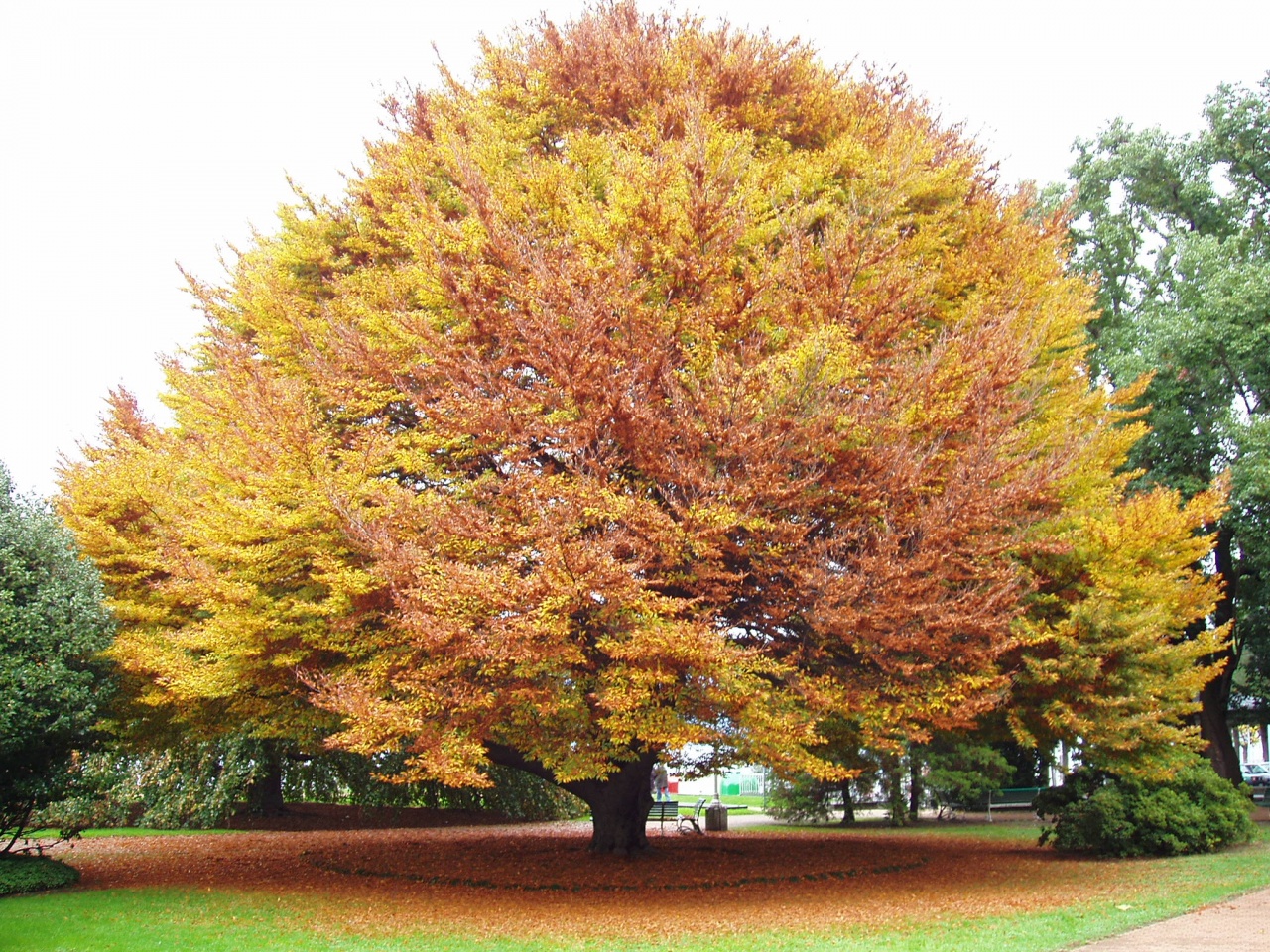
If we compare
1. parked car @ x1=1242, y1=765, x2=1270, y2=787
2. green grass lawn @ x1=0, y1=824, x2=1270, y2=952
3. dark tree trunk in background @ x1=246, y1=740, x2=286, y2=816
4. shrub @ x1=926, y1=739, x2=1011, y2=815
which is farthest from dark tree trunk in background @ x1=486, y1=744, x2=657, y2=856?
parked car @ x1=1242, y1=765, x2=1270, y2=787

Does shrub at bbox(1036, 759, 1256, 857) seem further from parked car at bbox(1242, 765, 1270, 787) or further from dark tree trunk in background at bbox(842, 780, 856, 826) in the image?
parked car at bbox(1242, 765, 1270, 787)

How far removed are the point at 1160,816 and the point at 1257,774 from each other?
3553cm

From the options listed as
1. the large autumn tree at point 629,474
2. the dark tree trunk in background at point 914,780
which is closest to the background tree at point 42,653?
the large autumn tree at point 629,474

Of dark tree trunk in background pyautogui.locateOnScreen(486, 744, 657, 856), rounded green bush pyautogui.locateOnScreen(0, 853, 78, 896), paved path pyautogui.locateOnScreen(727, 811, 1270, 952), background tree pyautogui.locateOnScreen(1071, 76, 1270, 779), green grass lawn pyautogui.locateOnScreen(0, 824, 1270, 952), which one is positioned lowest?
green grass lawn pyautogui.locateOnScreen(0, 824, 1270, 952)

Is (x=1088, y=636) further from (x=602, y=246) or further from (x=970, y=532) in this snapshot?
(x=602, y=246)

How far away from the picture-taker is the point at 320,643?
1274 cm

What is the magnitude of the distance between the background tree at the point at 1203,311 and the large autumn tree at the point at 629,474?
8101mm

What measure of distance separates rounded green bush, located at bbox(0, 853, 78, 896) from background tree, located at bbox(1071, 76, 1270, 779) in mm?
21173

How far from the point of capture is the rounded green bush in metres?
13.0

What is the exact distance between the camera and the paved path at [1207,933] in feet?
27.6

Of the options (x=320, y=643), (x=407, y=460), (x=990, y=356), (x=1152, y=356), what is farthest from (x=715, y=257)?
(x=1152, y=356)

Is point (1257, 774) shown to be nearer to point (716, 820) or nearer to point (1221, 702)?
point (1221, 702)

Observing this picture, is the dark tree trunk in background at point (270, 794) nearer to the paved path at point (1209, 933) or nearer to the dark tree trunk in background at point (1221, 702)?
the paved path at point (1209, 933)

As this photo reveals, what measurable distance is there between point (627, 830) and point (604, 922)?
5.64m
